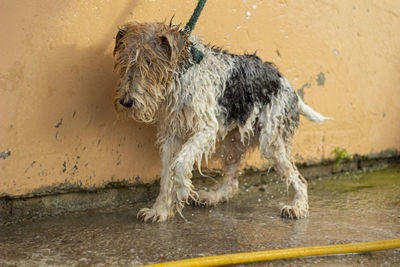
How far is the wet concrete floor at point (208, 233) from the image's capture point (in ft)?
9.59

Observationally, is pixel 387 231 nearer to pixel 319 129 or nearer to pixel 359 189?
pixel 359 189

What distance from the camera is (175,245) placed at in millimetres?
3156

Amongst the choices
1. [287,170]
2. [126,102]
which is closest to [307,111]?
[287,170]

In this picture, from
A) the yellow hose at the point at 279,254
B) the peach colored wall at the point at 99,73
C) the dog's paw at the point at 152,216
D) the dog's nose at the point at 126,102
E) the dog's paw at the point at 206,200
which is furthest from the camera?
the dog's paw at the point at 206,200

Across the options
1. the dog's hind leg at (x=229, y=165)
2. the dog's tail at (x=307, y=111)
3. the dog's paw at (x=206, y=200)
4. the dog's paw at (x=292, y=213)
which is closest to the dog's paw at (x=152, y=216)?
the dog's paw at (x=206, y=200)

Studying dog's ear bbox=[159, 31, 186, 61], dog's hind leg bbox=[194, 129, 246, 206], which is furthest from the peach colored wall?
dog's ear bbox=[159, 31, 186, 61]

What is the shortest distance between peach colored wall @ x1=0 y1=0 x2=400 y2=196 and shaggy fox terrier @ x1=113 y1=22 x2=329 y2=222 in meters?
0.43

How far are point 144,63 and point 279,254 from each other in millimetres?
1678

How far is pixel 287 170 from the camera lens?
4367 millimetres

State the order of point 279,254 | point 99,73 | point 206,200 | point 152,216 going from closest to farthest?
point 279,254 < point 152,216 < point 99,73 < point 206,200

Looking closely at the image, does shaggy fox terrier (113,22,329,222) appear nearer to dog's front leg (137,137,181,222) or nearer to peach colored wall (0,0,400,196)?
dog's front leg (137,137,181,222)

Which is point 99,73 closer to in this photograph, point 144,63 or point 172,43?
point 144,63

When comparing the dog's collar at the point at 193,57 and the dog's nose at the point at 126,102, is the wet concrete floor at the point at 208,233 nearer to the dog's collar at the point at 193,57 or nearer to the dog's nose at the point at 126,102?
the dog's nose at the point at 126,102

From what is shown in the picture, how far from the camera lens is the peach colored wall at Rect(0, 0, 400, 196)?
11.5 feet
